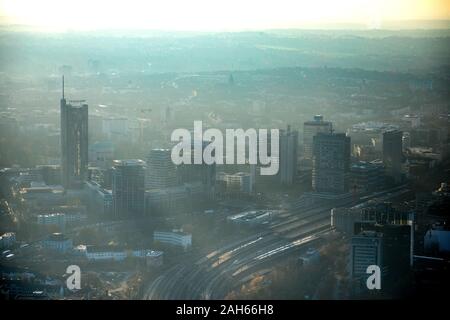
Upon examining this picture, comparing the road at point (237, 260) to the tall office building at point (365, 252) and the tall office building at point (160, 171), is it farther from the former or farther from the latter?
the tall office building at point (160, 171)

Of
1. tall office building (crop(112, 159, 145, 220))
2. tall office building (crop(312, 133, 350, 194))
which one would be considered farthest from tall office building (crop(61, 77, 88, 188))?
tall office building (crop(312, 133, 350, 194))

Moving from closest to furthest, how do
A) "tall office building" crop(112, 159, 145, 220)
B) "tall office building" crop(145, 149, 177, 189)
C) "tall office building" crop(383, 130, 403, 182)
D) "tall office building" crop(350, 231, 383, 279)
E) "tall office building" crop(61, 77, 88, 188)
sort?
"tall office building" crop(350, 231, 383, 279), "tall office building" crop(112, 159, 145, 220), "tall office building" crop(145, 149, 177, 189), "tall office building" crop(61, 77, 88, 188), "tall office building" crop(383, 130, 403, 182)

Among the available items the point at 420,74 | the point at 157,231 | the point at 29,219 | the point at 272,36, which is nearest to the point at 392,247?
the point at 157,231

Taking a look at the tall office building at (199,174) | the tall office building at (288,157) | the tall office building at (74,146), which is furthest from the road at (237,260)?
the tall office building at (74,146)

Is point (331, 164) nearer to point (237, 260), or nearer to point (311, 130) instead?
point (311, 130)

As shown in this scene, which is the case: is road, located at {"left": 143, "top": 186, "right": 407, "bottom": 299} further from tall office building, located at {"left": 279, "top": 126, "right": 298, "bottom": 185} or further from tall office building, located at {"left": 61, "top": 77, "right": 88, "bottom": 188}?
tall office building, located at {"left": 61, "top": 77, "right": 88, "bottom": 188}

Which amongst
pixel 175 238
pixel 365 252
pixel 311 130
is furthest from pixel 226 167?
pixel 365 252

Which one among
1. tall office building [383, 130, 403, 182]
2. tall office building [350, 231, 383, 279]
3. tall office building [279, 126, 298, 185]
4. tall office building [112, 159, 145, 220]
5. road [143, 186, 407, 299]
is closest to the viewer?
road [143, 186, 407, 299]
